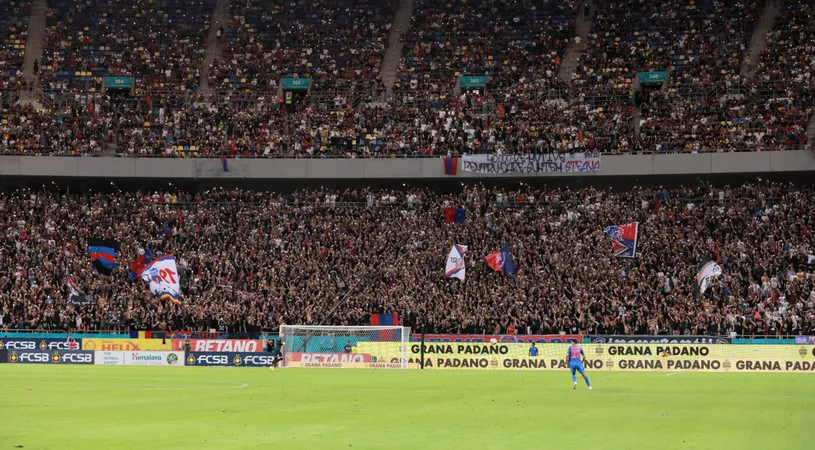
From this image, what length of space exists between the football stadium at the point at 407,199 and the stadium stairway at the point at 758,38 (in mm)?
249

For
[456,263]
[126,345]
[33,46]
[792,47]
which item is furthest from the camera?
[33,46]

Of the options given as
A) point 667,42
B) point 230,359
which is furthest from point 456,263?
point 667,42

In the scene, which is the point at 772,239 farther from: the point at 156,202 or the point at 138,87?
the point at 138,87

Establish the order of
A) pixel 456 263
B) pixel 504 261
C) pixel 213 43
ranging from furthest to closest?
pixel 213 43 < pixel 504 261 < pixel 456 263

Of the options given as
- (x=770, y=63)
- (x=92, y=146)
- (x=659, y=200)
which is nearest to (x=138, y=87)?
(x=92, y=146)

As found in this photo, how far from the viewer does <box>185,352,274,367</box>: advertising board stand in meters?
47.5

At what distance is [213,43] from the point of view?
72.9 meters

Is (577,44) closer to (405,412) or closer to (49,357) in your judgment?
(49,357)

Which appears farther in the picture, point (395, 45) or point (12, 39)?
point (395, 45)

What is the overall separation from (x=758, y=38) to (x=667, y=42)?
5966mm

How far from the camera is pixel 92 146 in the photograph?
212 ft

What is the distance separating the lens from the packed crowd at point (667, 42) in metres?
64.4

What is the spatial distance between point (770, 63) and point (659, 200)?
41.1 ft

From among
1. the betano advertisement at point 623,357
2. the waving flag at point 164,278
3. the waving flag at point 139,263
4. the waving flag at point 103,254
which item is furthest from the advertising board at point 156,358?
the betano advertisement at point 623,357
